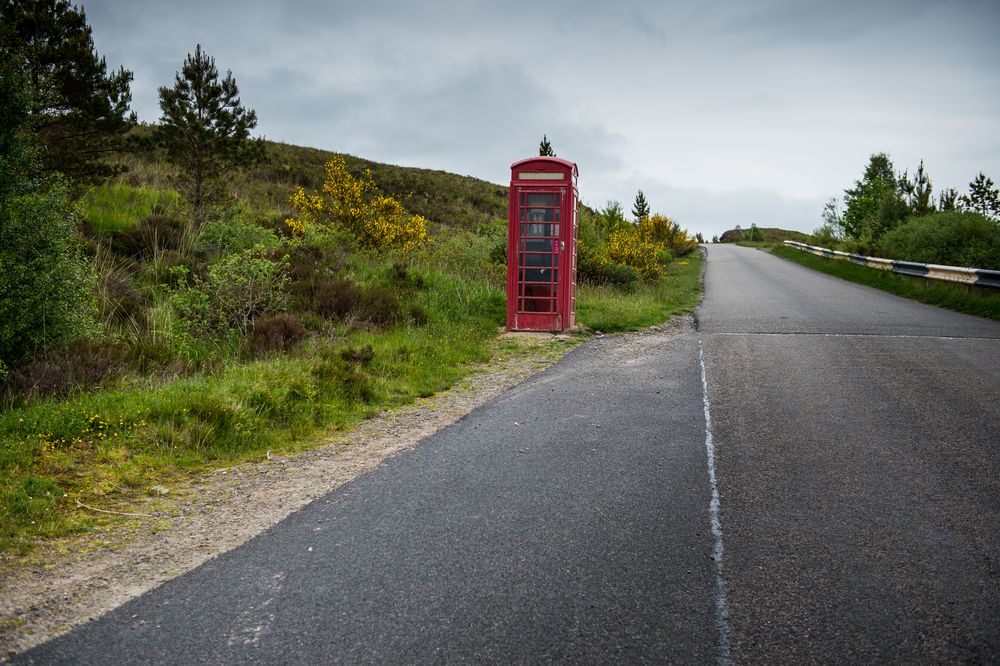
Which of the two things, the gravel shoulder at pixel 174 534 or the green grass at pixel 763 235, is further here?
the green grass at pixel 763 235

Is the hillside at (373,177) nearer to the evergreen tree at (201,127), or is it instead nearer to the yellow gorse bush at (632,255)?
the evergreen tree at (201,127)

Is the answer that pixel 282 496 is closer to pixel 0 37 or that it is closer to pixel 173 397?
pixel 173 397

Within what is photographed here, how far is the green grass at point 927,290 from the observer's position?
552 inches

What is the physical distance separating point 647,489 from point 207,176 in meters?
14.6

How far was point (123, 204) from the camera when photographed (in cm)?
1433

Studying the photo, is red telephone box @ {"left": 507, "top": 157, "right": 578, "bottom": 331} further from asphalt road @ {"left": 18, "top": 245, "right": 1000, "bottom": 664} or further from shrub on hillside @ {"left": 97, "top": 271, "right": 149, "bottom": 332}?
shrub on hillside @ {"left": 97, "top": 271, "right": 149, "bottom": 332}

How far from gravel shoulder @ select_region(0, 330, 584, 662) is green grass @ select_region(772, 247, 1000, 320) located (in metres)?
12.4

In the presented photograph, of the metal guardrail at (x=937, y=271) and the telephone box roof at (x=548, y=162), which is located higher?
the telephone box roof at (x=548, y=162)

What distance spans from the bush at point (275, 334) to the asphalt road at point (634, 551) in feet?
10.9

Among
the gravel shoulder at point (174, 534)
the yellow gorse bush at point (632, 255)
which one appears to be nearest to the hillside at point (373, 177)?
the yellow gorse bush at point (632, 255)

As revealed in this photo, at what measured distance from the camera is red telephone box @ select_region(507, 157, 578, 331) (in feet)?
39.4

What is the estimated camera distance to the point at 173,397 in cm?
A: 623

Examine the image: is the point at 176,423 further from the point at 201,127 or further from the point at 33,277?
the point at 201,127

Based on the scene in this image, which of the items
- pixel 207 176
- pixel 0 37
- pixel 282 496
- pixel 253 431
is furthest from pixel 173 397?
pixel 207 176
